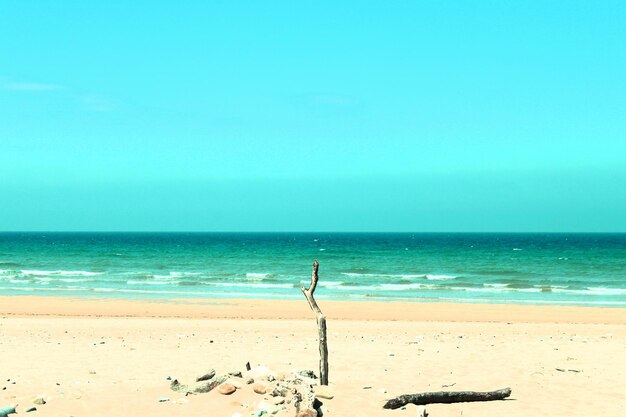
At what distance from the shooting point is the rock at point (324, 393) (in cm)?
1082

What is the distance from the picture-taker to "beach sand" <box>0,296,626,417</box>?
10992mm

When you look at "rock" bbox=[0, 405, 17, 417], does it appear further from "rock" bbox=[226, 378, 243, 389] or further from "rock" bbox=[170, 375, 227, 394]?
"rock" bbox=[226, 378, 243, 389]

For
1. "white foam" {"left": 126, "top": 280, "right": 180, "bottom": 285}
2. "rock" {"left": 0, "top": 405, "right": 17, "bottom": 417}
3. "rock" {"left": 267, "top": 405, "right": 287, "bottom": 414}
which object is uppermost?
"rock" {"left": 267, "top": 405, "right": 287, "bottom": 414}

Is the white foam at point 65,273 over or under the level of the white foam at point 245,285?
under

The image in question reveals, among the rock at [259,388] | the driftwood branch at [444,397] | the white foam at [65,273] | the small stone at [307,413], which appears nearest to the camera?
the small stone at [307,413]

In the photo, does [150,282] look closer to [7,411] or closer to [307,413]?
[7,411]

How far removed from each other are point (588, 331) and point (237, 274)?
35.6 m

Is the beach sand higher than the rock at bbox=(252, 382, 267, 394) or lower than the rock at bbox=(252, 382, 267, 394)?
lower

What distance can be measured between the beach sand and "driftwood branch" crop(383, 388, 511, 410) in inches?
5.9

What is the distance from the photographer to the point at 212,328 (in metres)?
22.1

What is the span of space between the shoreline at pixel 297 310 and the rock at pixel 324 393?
51.1 feet

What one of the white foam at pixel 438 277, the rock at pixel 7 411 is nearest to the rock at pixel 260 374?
the rock at pixel 7 411

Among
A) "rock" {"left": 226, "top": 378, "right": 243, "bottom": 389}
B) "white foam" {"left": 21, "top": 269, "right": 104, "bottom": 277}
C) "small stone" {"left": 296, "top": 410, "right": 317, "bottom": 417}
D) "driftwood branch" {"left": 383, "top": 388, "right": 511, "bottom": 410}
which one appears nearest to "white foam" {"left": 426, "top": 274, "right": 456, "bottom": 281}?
"white foam" {"left": 21, "top": 269, "right": 104, "bottom": 277}

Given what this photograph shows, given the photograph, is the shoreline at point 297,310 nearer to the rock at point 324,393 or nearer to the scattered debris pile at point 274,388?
the scattered debris pile at point 274,388
